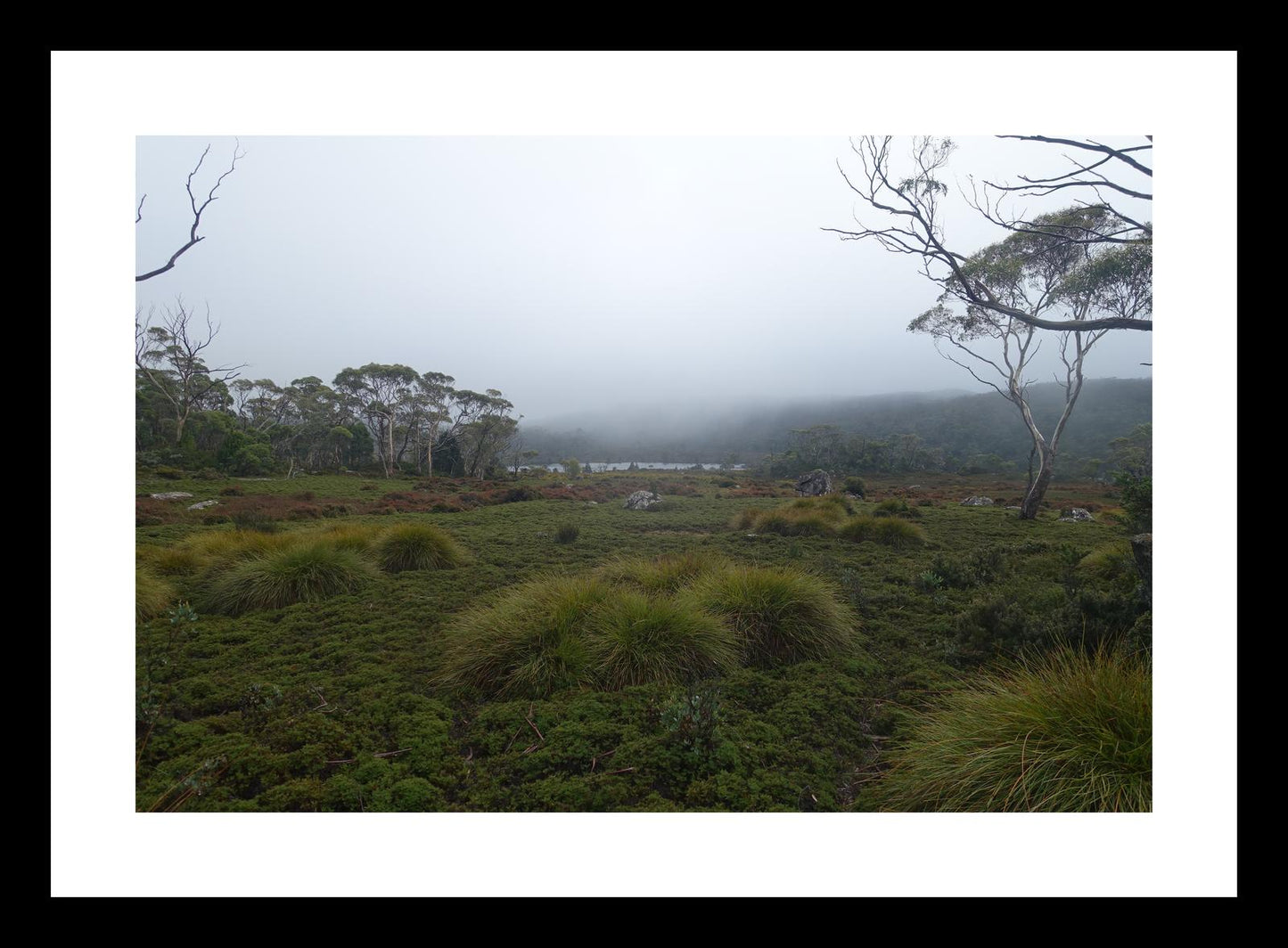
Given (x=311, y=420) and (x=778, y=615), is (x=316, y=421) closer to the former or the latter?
(x=311, y=420)

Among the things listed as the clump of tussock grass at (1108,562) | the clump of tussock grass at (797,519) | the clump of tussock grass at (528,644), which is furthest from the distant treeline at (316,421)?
the clump of tussock grass at (1108,562)

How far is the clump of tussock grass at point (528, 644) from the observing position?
2.17m

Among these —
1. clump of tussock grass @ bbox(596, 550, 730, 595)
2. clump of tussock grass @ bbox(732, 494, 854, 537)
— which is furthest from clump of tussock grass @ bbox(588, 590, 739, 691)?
clump of tussock grass @ bbox(732, 494, 854, 537)

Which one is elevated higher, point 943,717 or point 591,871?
point 943,717

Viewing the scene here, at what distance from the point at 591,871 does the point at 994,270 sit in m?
4.94

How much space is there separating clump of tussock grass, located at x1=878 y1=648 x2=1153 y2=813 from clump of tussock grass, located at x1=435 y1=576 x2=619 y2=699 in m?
1.44

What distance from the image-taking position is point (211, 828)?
158cm

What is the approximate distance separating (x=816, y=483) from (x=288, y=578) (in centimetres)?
465

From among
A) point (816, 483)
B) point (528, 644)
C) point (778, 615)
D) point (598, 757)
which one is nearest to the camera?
point (598, 757)

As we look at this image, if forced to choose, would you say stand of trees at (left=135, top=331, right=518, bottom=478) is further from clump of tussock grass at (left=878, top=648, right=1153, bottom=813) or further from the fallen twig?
clump of tussock grass at (left=878, top=648, right=1153, bottom=813)

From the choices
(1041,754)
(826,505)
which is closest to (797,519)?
(826,505)

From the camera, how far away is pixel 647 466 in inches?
178
